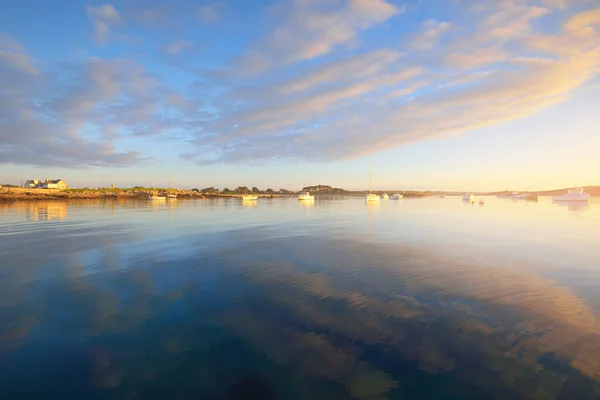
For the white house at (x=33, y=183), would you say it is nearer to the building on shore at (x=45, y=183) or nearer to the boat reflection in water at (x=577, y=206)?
the building on shore at (x=45, y=183)

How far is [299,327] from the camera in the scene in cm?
833

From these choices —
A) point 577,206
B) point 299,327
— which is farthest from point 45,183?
point 577,206

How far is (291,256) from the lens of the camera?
17.8 metres

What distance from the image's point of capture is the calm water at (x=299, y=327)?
596cm

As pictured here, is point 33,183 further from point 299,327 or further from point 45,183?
point 299,327

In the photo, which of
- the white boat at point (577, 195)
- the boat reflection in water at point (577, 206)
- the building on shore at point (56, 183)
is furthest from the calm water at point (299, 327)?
the building on shore at point (56, 183)

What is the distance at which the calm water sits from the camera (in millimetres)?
5957

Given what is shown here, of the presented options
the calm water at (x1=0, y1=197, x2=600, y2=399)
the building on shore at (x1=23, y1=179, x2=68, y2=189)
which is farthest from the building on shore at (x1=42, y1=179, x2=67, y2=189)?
the calm water at (x1=0, y1=197, x2=600, y2=399)

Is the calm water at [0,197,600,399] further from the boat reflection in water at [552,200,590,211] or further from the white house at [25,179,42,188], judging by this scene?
the white house at [25,179,42,188]

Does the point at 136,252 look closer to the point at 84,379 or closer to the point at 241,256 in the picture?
the point at 241,256

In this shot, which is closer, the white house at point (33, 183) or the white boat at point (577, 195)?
the white boat at point (577, 195)

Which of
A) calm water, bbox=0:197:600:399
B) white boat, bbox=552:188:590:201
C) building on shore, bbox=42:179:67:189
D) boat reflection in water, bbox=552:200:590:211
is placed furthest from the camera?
building on shore, bbox=42:179:67:189

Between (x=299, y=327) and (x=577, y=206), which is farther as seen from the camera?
(x=577, y=206)

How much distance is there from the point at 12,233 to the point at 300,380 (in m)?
32.3
